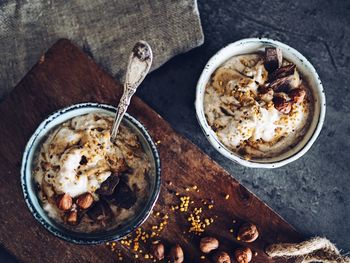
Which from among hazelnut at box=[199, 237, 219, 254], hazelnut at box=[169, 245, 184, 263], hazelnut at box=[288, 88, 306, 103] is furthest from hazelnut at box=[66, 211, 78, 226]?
hazelnut at box=[288, 88, 306, 103]

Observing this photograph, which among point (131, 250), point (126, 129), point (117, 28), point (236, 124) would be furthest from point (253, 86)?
point (131, 250)

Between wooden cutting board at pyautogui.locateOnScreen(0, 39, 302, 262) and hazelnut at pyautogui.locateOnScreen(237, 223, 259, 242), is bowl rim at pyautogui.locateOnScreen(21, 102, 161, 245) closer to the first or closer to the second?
wooden cutting board at pyautogui.locateOnScreen(0, 39, 302, 262)

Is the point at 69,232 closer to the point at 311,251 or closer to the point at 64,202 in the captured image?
the point at 64,202

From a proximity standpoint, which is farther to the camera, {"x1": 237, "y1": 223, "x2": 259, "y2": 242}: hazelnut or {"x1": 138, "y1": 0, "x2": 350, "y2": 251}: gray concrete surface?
{"x1": 138, "y1": 0, "x2": 350, "y2": 251}: gray concrete surface

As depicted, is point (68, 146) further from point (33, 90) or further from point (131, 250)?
point (131, 250)

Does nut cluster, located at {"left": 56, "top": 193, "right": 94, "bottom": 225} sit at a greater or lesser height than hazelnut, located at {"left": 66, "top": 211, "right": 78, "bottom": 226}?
greater

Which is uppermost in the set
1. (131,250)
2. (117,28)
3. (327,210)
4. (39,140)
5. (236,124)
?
(117,28)

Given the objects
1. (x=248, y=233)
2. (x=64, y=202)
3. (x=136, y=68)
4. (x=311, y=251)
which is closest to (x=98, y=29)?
(x=136, y=68)
